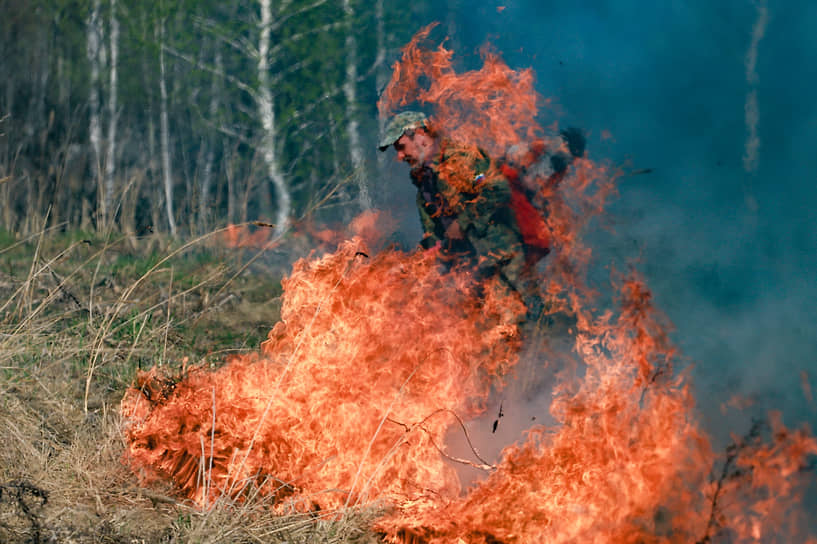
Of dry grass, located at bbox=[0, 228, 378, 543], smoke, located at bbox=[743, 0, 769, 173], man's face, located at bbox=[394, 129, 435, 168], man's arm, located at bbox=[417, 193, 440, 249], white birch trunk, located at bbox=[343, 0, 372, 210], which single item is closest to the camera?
dry grass, located at bbox=[0, 228, 378, 543]

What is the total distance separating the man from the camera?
183 inches

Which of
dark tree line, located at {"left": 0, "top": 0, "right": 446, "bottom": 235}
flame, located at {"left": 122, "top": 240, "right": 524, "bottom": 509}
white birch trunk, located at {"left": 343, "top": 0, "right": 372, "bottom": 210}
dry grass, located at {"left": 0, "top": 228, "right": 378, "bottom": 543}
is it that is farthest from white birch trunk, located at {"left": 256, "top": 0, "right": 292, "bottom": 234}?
flame, located at {"left": 122, "top": 240, "right": 524, "bottom": 509}

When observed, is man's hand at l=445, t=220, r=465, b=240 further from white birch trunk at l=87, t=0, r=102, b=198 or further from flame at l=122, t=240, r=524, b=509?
white birch trunk at l=87, t=0, r=102, b=198

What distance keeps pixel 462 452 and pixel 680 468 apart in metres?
1.33

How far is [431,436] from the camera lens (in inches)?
142

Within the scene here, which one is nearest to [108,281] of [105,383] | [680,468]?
[105,383]

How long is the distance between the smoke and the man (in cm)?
197

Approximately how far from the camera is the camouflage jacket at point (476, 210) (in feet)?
15.2

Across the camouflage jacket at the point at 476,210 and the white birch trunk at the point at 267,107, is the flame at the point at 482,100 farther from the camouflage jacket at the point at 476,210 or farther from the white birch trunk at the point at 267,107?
the white birch trunk at the point at 267,107

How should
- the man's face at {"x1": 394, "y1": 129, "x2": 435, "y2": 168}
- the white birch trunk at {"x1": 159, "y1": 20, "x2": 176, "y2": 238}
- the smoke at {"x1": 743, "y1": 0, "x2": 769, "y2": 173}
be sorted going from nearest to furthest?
the man's face at {"x1": 394, "y1": 129, "x2": 435, "y2": 168}, the smoke at {"x1": 743, "y1": 0, "x2": 769, "y2": 173}, the white birch trunk at {"x1": 159, "y1": 20, "x2": 176, "y2": 238}

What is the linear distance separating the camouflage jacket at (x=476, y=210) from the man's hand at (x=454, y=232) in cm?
2

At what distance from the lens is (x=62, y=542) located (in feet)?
8.93

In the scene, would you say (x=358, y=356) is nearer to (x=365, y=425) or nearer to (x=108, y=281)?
(x=365, y=425)

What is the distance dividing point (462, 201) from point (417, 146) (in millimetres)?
484
